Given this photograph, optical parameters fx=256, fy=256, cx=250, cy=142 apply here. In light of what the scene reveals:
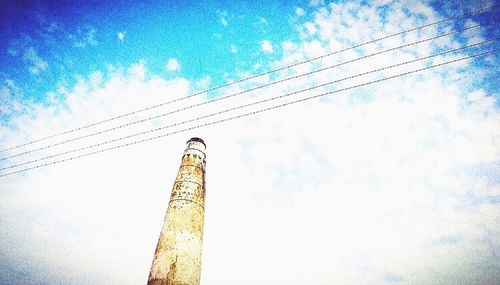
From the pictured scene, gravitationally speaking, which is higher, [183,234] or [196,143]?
[196,143]

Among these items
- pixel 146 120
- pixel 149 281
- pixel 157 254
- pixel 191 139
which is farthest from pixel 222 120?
pixel 149 281

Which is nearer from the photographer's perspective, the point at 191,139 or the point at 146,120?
the point at 146,120

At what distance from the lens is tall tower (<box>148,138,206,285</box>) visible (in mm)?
6480

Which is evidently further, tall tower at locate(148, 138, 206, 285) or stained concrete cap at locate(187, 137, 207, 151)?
stained concrete cap at locate(187, 137, 207, 151)

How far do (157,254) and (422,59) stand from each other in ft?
26.4

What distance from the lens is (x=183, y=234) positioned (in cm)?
694

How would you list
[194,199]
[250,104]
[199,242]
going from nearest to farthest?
1. [250,104]
2. [199,242]
3. [194,199]

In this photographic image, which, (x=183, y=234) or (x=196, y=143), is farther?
(x=196, y=143)

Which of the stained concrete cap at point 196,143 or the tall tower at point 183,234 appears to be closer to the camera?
the tall tower at point 183,234

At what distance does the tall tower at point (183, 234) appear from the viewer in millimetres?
6480

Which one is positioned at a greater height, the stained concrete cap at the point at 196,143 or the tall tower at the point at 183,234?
the stained concrete cap at the point at 196,143

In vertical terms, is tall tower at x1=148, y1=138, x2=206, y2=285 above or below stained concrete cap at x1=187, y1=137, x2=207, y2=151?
below

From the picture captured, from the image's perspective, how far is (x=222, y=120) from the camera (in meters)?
7.01

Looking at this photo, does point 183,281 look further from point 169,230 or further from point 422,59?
point 422,59
